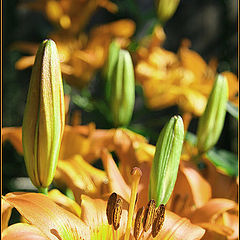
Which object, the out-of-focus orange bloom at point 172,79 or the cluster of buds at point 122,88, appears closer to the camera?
the cluster of buds at point 122,88

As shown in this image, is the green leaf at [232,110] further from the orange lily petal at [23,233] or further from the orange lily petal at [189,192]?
the orange lily petal at [23,233]

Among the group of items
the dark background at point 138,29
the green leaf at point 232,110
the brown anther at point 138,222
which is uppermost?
the green leaf at point 232,110

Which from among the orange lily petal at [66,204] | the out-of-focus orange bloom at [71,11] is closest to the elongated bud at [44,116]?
the orange lily petal at [66,204]

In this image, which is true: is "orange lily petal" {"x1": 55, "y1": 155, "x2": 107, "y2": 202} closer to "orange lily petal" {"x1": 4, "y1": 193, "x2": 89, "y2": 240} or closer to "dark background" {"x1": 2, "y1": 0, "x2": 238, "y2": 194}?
"orange lily petal" {"x1": 4, "y1": 193, "x2": 89, "y2": 240}

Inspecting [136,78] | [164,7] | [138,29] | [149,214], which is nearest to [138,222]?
[149,214]

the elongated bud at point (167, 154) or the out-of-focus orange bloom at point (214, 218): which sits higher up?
the elongated bud at point (167, 154)

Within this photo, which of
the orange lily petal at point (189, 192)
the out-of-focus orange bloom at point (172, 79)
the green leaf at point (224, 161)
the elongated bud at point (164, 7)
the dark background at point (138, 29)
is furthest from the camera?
the dark background at point (138, 29)
